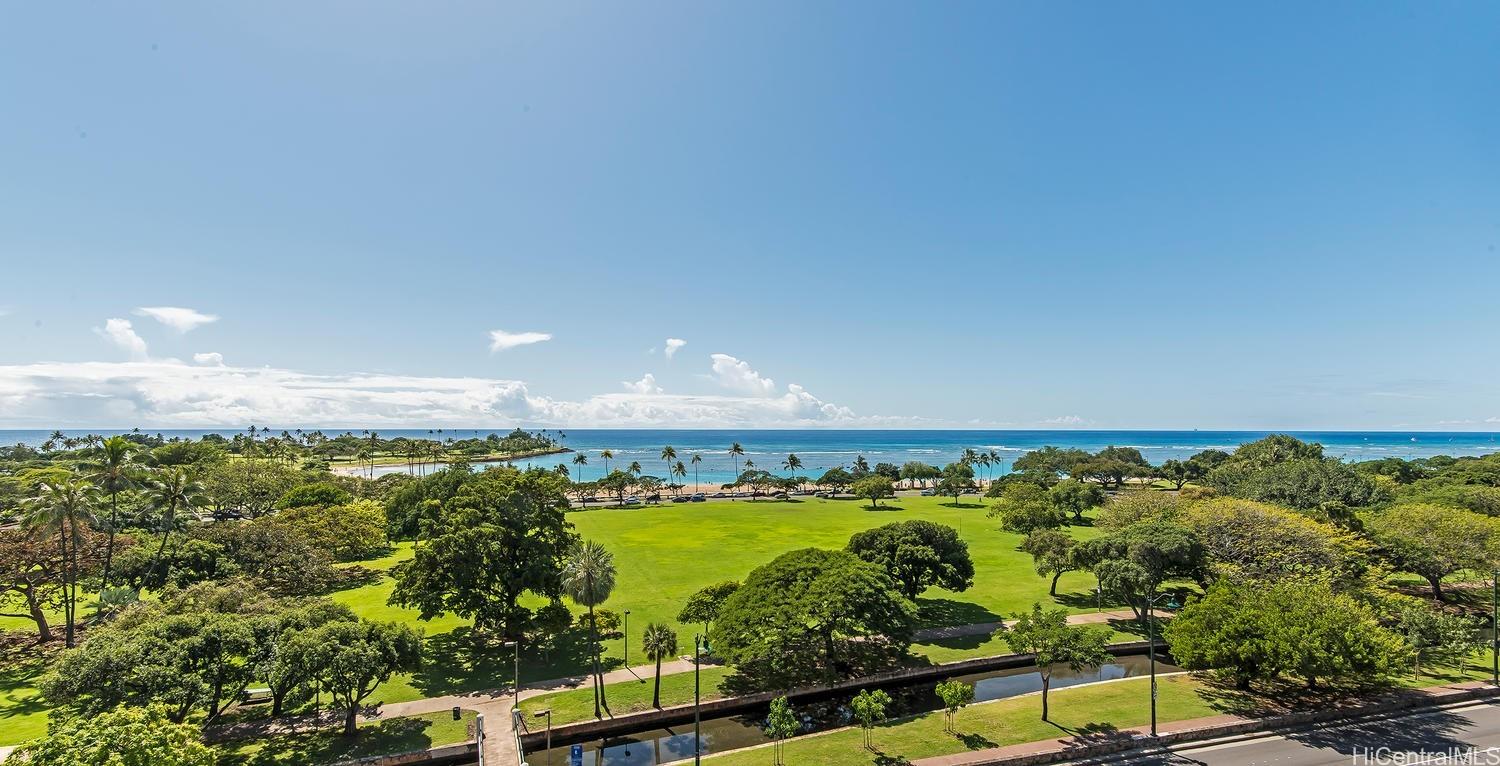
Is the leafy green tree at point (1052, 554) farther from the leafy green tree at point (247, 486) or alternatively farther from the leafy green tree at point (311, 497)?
the leafy green tree at point (247, 486)

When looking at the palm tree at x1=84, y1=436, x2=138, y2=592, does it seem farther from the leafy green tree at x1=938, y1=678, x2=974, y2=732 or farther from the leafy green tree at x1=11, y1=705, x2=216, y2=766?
the leafy green tree at x1=938, y1=678, x2=974, y2=732

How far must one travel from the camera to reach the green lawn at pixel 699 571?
35.9 m

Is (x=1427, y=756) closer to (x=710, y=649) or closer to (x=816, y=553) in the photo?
(x=816, y=553)

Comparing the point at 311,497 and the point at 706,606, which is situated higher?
the point at 311,497

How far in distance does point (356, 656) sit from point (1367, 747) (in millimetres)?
43798

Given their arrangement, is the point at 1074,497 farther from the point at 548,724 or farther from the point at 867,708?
the point at 548,724

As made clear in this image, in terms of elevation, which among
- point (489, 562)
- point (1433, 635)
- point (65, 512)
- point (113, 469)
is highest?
point (113, 469)

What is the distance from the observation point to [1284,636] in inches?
1131

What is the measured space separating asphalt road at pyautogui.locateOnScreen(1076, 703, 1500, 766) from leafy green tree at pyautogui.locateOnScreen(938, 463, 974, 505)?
78.2 meters

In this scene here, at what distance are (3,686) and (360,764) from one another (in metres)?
24.0

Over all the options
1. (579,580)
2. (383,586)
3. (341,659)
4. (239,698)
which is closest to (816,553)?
(579,580)

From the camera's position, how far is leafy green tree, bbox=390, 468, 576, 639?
121 ft

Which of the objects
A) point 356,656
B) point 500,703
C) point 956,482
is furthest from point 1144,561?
point 956,482

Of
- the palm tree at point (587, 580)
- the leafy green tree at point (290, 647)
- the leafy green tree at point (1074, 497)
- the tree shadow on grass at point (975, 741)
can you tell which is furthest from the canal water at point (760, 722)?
the leafy green tree at point (1074, 497)
